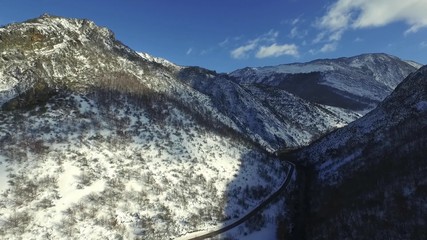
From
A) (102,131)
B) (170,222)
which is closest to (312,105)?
(102,131)

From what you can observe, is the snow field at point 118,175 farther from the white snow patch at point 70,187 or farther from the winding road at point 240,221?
the winding road at point 240,221

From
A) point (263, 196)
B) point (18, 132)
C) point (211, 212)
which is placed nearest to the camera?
point (211, 212)

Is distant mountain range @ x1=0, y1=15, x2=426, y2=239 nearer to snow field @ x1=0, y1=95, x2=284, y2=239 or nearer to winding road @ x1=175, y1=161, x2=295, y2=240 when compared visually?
snow field @ x1=0, y1=95, x2=284, y2=239

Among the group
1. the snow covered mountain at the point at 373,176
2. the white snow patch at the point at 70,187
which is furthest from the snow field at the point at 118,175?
the snow covered mountain at the point at 373,176

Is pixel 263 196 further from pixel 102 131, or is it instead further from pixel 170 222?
pixel 102 131

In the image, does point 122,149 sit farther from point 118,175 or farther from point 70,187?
point 70,187

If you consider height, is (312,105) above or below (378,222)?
above

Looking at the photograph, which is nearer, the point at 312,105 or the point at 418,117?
the point at 418,117

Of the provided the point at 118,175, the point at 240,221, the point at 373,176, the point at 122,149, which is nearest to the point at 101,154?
the point at 122,149
